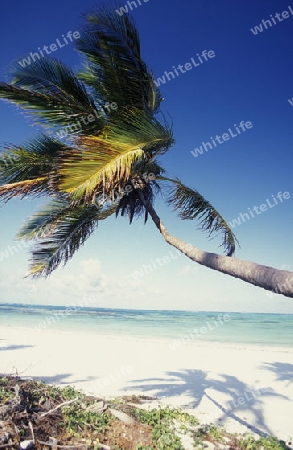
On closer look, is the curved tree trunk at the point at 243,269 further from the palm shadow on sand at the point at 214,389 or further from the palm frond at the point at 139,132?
the palm shadow on sand at the point at 214,389

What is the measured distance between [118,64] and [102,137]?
5.01 feet

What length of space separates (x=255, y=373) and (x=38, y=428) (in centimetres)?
918

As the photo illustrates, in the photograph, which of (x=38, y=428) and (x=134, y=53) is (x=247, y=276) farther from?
(x=134, y=53)

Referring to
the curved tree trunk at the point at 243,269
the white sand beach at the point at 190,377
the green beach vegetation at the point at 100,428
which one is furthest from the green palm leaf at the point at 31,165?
the white sand beach at the point at 190,377

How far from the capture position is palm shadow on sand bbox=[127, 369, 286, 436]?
6214 mm

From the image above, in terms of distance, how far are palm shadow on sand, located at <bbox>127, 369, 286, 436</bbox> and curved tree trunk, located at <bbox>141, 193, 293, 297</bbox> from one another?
3.82 metres

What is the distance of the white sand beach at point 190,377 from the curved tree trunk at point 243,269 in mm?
3651

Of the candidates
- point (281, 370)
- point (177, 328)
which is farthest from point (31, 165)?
point (177, 328)

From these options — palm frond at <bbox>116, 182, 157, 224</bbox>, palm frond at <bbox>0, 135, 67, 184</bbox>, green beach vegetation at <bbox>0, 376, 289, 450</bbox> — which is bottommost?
green beach vegetation at <bbox>0, 376, 289, 450</bbox>

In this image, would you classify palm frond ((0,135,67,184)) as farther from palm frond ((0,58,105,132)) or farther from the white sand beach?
the white sand beach

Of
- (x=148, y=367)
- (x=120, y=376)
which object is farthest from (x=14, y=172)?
(x=148, y=367)

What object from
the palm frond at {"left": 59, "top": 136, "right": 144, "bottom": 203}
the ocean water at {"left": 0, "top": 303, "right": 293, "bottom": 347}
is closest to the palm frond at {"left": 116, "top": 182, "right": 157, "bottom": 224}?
the palm frond at {"left": 59, "top": 136, "right": 144, "bottom": 203}

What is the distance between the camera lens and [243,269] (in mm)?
3330

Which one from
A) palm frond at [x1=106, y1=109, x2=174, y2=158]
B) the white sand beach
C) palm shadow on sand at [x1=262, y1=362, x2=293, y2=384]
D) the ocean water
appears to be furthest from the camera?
the ocean water
